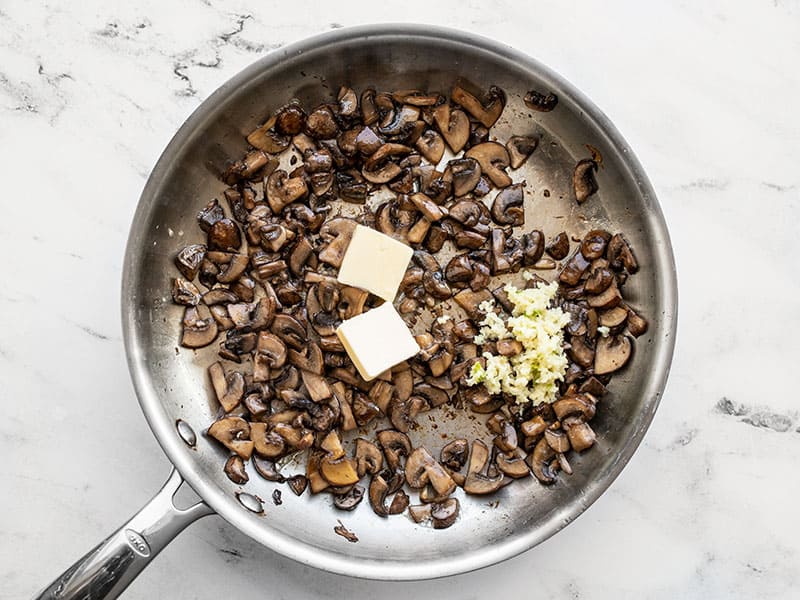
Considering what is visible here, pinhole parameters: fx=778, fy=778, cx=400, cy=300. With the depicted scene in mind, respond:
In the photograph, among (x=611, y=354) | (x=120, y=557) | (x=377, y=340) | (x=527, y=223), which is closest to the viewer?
(x=120, y=557)

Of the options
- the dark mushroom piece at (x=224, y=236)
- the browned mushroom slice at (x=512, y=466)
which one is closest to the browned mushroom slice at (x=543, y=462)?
the browned mushroom slice at (x=512, y=466)

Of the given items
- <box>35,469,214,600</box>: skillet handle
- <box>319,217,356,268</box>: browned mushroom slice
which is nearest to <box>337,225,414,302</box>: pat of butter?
<box>319,217,356,268</box>: browned mushroom slice

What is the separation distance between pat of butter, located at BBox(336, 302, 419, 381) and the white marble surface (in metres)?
0.72

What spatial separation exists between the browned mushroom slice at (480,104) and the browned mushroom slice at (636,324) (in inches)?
30.5

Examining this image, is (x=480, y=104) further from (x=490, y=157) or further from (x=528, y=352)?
(x=528, y=352)

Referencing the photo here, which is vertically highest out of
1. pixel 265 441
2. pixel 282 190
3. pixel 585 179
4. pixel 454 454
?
pixel 282 190

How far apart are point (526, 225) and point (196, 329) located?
111cm

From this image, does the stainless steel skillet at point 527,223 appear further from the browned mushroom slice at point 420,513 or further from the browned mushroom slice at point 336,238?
the browned mushroom slice at point 336,238

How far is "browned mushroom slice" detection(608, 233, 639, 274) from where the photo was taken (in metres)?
2.42

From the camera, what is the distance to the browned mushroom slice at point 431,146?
252 centimetres

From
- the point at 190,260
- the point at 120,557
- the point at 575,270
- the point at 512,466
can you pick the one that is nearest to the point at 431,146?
the point at 575,270

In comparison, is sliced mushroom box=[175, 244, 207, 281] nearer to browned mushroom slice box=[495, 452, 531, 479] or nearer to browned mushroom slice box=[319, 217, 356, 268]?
browned mushroom slice box=[319, 217, 356, 268]

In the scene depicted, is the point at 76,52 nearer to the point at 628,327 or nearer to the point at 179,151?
the point at 179,151

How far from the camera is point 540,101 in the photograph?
8.11 ft
